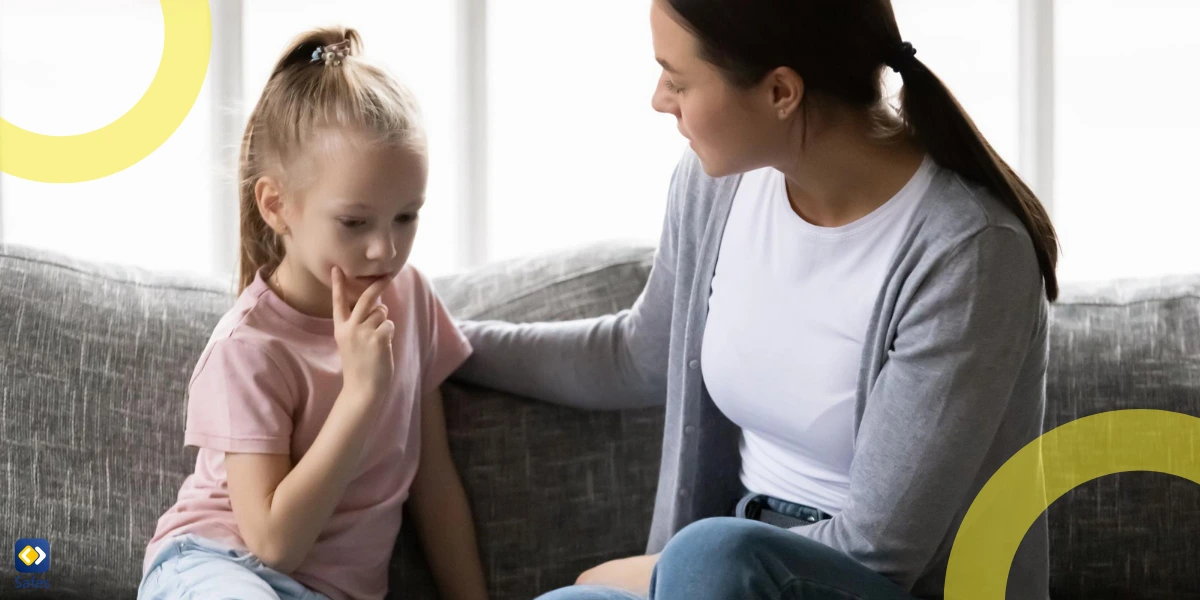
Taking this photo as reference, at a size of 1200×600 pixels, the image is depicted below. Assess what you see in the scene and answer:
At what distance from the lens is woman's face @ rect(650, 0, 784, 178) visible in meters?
1.21

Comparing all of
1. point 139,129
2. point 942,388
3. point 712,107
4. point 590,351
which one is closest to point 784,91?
point 712,107

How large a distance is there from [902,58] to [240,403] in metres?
0.81

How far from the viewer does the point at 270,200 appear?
1.33m

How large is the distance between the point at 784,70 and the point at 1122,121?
→ 1.37 m

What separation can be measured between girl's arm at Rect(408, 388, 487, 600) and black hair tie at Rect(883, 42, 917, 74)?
2.32ft

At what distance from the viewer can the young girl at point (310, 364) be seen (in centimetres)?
126

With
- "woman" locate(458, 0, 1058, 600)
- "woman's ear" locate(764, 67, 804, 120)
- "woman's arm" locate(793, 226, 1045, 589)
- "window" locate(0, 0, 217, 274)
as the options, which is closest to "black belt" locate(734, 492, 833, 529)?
"woman" locate(458, 0, 1058, 600)

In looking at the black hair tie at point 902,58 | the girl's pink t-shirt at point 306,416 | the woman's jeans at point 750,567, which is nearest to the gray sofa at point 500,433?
the girl's pink t-shirt at point 306,416

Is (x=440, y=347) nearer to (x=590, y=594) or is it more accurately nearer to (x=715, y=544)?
(x=590, y=594)

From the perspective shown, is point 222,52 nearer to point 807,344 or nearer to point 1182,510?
point 807,344

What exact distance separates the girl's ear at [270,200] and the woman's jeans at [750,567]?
1.96 feet

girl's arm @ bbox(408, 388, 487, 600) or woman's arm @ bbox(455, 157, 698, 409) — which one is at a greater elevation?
woman's arm @ bbox(455, 157, 698, 409)

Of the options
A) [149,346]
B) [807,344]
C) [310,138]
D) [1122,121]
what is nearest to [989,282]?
[807,344]

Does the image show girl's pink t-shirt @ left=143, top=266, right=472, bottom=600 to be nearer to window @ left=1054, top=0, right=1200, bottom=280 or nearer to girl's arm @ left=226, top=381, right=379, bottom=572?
girl's arm @ left=226, top=381, right=379, bottom=572
